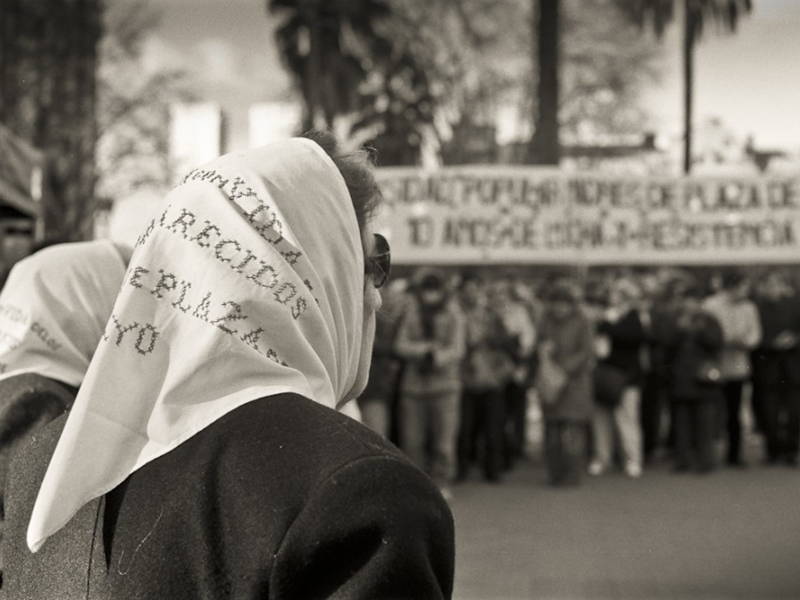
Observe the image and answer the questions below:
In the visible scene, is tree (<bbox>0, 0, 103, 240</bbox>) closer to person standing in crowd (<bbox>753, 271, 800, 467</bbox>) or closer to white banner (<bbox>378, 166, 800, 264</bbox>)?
white banner (<bbox>378, 166, 800, 264</bbox>)

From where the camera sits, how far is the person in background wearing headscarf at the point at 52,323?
2.33 m

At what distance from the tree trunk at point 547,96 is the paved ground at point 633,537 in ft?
11.2

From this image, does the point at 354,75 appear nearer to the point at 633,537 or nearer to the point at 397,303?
the point at 397,303

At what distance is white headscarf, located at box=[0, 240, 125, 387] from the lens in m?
2.49

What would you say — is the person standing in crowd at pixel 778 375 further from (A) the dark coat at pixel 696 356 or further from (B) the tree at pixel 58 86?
(B) the tree at pixel 58 86

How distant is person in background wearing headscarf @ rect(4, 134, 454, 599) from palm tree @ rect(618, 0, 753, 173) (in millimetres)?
15752

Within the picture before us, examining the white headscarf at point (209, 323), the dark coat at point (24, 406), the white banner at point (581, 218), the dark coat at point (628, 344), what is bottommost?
the dark coat at point (628, 344)

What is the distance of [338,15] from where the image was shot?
14641 mm

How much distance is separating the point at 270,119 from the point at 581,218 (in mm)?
7068

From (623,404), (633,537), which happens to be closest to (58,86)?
(623,404)

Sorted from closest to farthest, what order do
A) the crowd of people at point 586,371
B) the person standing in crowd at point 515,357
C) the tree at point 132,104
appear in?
1. the crowd of people at point 586,371
2. the person standing in crowd at point 515,357
3. the tree at point 132,104

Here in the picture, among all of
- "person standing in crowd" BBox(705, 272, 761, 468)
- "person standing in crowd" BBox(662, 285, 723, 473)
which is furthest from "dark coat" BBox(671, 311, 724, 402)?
"person standing in crowd" BBox(705, 272, 761, 468)

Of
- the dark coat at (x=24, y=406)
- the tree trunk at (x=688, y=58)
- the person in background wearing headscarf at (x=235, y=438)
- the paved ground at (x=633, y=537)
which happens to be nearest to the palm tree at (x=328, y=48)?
the tree trunk at (x=688, y=58)

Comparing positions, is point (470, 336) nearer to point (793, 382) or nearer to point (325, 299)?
point (793, 382)
